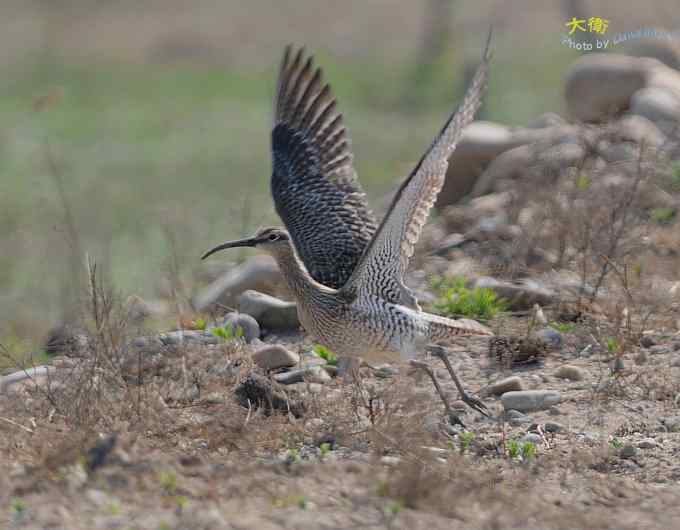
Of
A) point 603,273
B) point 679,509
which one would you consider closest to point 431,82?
point 603,273

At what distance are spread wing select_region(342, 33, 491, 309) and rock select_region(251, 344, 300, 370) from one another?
3.78ft

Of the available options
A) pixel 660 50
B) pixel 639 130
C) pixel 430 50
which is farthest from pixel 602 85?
pixel 430 50

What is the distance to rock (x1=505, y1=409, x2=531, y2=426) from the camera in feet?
24.9

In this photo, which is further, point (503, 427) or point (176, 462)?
point (503, 427)

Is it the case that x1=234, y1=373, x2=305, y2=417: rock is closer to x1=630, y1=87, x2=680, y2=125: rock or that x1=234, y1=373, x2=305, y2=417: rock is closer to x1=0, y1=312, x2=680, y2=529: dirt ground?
x1=0, y1=312, x2=680, y2=529: dirt ground

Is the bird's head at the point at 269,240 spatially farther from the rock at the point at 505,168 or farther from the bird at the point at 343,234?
the rock at the point at 505,168

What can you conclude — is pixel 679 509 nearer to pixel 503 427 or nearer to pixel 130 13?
pixel 503 427

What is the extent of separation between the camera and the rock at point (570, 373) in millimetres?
8289

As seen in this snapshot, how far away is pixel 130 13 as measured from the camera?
4006 centimetres

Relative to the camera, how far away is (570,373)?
27.2 ft

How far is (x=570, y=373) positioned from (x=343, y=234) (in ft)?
5.71

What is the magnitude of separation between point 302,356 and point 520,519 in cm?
336

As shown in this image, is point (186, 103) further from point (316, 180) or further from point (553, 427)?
point (553, 427)

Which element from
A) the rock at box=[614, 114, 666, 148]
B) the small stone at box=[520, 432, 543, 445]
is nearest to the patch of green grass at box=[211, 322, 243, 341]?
the small stone at box=[520, 432, 543, 445]
